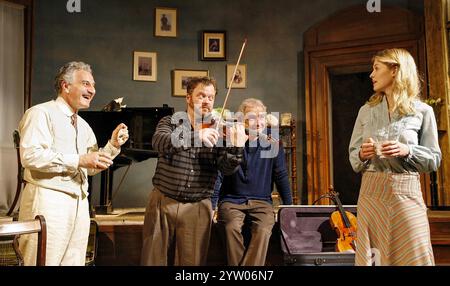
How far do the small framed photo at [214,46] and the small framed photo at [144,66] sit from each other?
636mm

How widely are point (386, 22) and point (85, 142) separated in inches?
159

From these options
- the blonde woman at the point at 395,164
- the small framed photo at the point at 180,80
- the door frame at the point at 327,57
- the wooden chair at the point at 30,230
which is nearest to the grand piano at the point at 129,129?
the small framed photo at the point at 180,80

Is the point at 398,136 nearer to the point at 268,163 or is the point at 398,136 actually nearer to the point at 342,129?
the point at 268,163

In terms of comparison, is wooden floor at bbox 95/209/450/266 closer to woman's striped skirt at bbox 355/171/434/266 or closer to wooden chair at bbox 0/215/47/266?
woman's striped skirt at bbox 355/171/434/266

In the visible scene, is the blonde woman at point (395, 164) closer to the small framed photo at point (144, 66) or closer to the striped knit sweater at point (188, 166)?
the striped knit sweater at point (188, 166)

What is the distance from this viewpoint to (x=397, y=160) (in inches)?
72.9

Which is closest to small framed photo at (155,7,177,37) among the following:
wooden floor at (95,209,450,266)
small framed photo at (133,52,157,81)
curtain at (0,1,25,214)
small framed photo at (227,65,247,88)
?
small framed photo at (133,52,157,81)

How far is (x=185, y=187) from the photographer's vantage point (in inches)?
87.6

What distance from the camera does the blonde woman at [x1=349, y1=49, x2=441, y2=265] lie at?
5.83 ft

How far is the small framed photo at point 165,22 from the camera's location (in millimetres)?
5504

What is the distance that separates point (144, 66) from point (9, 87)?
155 cm

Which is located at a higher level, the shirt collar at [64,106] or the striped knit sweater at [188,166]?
the shirt collar at [64,106]

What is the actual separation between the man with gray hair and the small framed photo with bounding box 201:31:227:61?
3.43 m
